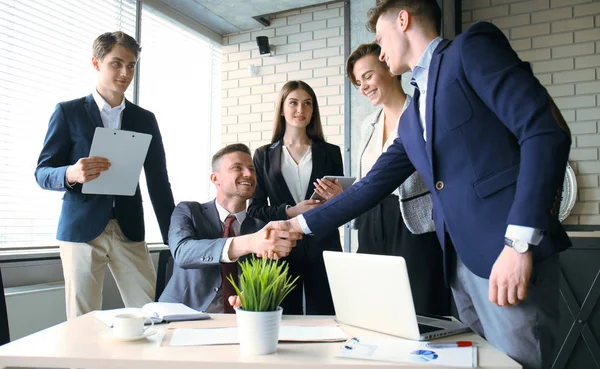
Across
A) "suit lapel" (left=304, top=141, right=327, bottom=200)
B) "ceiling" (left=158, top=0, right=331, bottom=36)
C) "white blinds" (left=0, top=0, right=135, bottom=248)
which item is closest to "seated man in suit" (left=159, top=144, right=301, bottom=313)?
"suit lapel" (left=304, top=141, right=327, bottom=200)

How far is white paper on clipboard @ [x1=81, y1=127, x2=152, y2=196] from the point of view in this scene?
2455 millimetres

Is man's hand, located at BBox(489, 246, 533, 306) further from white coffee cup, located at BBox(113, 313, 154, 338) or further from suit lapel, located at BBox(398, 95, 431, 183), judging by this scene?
white coffee cup, located at BBox(113, 313, 154, 338)

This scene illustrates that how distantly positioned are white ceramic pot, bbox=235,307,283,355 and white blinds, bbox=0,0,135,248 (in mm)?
2633

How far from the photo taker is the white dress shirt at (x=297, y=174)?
2716mm

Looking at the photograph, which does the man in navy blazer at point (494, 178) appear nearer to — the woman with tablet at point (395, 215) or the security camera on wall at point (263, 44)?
the woman with tablet at point (395, 215)

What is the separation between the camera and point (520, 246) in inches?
47.3

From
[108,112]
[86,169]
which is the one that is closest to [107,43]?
[108,112]

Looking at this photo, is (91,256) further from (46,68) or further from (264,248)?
(46,68)

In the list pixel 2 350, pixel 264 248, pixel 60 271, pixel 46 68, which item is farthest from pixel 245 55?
Answer: pixel 2 350

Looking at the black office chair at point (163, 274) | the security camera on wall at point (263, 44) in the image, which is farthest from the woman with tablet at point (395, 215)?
the security camera on wall at point (263, 44)

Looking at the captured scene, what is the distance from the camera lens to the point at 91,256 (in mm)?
2588

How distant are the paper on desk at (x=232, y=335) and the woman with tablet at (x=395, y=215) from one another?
75 centimetres

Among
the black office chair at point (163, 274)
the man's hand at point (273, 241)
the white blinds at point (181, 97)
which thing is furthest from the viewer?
the white blinds at point (181, 97)

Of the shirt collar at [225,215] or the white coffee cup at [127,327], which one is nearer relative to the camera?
the white coffee cup at [127,327]
